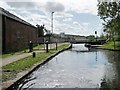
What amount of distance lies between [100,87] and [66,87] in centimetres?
146

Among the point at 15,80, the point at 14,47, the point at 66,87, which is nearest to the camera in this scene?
the point at 66,87

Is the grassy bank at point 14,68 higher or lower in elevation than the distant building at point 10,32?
lower

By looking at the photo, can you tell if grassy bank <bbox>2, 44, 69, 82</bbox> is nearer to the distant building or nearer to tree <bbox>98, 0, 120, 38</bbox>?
the distant building

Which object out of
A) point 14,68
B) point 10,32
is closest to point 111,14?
point 10,32

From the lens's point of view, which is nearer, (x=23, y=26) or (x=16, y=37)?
(x=16, y=37)

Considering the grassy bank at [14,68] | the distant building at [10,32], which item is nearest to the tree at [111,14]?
the distant building at [10,32]

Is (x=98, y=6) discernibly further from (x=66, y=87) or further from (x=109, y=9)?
(x=66, y=87)

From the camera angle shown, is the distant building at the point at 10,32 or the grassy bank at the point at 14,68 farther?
the distant building at the point at 10,32

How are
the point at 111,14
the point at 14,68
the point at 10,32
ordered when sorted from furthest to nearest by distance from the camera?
1. the point at 111,14
2. the point at 10,32
3. the point at 14,68

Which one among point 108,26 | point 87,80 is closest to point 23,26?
point 108,26

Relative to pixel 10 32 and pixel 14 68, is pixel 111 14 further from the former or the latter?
pixel 14 68

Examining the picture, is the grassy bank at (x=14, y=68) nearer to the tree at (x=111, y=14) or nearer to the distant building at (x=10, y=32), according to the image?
the distant building at (x=10, y=32)

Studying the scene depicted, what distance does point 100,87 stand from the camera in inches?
496

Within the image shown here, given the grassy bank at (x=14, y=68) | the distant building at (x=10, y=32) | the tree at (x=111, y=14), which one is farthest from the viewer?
the tree at (x=111, y=14)
